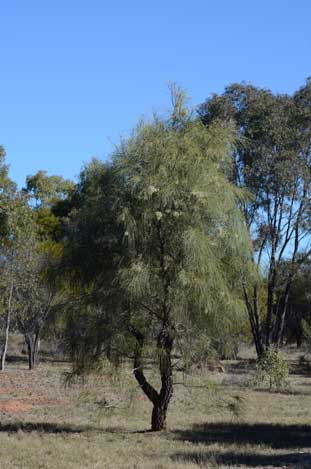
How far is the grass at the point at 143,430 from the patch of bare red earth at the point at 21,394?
0.04 metres

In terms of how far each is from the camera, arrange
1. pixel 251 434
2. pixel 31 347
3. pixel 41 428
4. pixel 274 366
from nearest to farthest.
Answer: pixel 41 428
pixel 251 434
pixel 274 366
pixel 31 347

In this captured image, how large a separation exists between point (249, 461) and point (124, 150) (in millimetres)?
7739

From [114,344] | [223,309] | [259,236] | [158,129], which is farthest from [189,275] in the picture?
[259,236]

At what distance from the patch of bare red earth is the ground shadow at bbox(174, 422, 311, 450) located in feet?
20.3

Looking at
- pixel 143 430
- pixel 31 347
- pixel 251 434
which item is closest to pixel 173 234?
pixel 143 430

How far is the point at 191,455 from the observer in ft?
46.8

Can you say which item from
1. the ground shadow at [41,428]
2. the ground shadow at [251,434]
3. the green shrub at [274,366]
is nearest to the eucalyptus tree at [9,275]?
the green shrub at [274,366]

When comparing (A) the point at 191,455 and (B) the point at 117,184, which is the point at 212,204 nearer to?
(B) the point at 117,184

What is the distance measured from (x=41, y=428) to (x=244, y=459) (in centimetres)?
621

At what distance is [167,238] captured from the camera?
1739 centimetres

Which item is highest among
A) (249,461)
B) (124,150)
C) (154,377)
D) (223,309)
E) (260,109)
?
(260,109)

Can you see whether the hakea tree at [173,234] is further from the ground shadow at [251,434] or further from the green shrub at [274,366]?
the green shrub at [274,366]

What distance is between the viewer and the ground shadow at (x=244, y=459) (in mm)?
12914

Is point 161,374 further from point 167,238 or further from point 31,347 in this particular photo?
point 31,347
